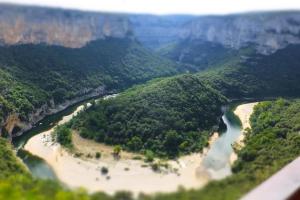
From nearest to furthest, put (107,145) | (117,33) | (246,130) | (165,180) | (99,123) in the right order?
(165,180) → (107,145) → (99,123) → (246,130) → (117,33)

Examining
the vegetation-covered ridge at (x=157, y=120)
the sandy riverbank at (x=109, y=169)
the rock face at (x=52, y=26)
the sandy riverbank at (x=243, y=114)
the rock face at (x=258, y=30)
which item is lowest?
the sandy riverbank at (x=109, y=169)

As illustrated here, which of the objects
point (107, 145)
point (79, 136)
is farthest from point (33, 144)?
point (107, 145)

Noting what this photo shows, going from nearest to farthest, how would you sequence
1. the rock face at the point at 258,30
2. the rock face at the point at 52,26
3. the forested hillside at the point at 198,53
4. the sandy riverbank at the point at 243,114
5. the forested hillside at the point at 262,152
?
the forested hillside at the point at 262,152
the sandy riverbank at the point at 243,114
the rock face at the point at 52,26
the rock face at the point at 258,30
the forested hillside at the point at 198,53

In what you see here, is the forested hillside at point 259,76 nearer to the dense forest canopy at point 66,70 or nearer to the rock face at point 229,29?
the rock face at point 229,29

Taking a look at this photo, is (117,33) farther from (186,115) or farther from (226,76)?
(186,115)

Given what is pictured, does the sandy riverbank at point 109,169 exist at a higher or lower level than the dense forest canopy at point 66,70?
lower

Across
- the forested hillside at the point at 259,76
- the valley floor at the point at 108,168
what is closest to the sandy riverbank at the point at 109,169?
the valley floor at the point at 108,168

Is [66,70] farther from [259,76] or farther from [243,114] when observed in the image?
[259,76]

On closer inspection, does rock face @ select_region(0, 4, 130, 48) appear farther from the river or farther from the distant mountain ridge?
the river

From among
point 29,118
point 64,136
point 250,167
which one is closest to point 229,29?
point 29,118
